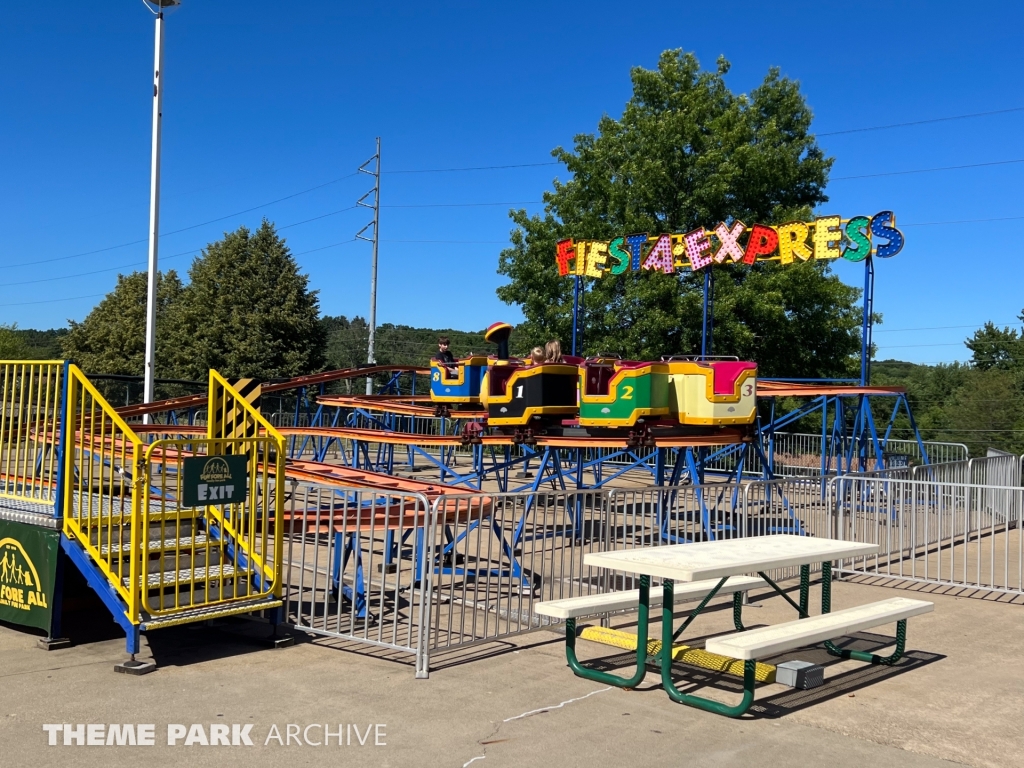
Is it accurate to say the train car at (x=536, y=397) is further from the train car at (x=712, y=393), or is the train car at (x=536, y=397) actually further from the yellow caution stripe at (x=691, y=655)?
the yellow caution stripe at (x=691, y=655)

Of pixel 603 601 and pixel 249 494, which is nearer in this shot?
pixel 603 601

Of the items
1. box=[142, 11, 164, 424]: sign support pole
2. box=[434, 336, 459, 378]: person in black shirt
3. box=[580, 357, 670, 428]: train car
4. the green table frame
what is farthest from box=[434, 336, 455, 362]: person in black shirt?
the green table frame

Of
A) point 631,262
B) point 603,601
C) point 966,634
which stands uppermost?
point 631,262

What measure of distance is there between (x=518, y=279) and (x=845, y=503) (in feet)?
78.0

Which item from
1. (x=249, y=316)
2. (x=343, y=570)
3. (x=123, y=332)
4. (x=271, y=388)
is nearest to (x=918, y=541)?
(x=343, y=570)

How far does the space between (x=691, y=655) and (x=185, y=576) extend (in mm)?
3608

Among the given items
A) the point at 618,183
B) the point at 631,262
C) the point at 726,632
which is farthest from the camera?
the point at 618,183

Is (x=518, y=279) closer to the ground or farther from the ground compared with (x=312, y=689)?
farther from the ground

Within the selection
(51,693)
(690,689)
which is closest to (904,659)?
(690,689)

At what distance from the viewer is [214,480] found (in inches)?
262

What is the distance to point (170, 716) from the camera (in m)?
5.33

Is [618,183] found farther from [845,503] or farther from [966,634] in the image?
[966,634]

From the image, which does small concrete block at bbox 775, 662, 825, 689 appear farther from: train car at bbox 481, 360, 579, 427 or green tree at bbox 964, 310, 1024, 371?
green tree at bbox 964, 310, 1024, 371

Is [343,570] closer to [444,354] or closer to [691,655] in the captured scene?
[691,655]
